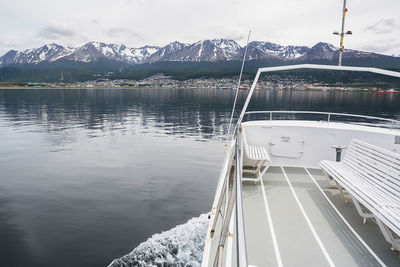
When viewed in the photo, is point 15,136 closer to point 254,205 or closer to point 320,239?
point 254,205

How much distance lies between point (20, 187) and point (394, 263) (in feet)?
38.9

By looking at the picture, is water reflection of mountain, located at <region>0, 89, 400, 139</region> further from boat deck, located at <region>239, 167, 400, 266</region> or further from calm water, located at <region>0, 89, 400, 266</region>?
boat deck, located at <region>239, 167, 400, 266</region>

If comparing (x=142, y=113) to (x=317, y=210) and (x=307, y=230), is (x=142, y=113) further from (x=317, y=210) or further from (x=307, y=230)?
(x=307, y=230)

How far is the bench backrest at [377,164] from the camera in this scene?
374 centimetres

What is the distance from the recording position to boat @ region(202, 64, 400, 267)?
3098 millimetres

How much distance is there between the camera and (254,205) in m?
4.68

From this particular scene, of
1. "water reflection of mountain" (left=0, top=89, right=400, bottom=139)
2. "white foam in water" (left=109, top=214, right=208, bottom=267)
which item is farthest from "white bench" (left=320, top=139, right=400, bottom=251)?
"water reflection of mountain" (left=0, top=89, right=400, bottom=139)

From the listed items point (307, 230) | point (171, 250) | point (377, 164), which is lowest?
point (171, 250)

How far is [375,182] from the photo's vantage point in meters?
4.11

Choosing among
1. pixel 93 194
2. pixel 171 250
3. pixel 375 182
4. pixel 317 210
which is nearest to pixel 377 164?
pixel 375 182

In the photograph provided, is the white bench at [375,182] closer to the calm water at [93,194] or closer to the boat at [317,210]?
the boat at [317,210]

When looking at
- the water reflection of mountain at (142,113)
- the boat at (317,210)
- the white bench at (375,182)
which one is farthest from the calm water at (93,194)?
the water reflection of mountain at (142,113)

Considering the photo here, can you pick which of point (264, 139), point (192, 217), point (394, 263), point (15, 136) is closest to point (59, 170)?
point (192, 217)

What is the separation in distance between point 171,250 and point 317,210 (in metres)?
3.54
